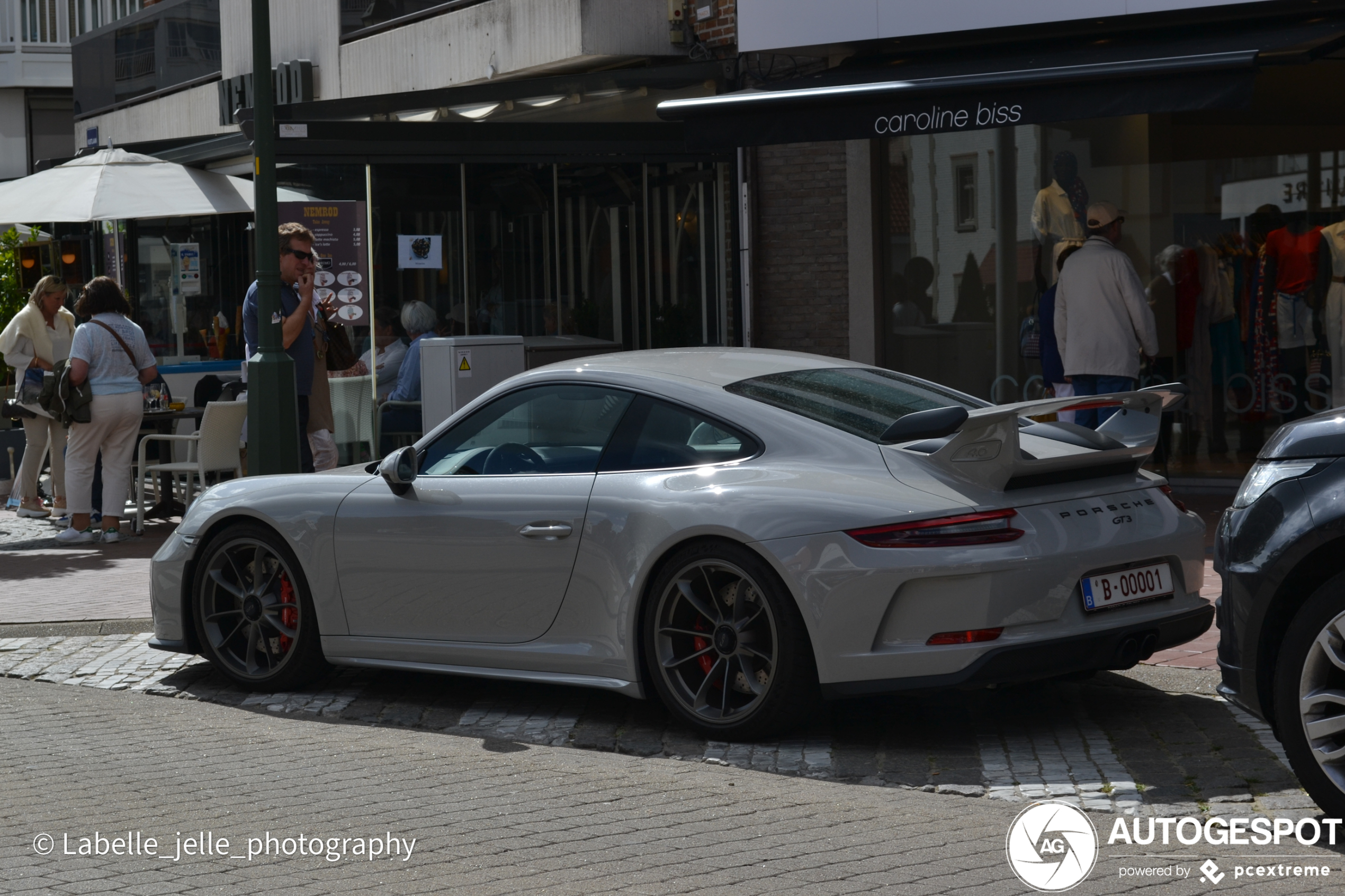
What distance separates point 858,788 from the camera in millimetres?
5219

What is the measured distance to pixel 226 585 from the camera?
7.11 m

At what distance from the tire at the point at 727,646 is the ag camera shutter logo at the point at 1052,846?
968mm

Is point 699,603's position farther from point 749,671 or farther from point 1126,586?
point 1126,586

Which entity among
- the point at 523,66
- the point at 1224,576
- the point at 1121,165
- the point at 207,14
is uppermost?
the point at 207,14

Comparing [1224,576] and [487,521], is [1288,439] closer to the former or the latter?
[1224,576]

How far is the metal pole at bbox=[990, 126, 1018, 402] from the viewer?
1359cm

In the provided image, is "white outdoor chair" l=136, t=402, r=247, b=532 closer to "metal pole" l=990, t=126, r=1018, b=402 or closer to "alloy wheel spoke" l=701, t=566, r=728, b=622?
"metal pole" l=990, t=126, r=1018, b=402

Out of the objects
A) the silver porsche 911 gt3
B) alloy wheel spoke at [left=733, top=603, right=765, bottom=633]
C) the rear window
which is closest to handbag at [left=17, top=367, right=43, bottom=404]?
the silver porsche 911 gt3

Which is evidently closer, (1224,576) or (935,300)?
(1224,576)

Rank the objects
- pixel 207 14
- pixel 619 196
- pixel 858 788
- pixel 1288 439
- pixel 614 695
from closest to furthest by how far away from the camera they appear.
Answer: pixel 1288 439 → pixel 858 788 → pixel 614 695 → pixel 619 196 → pixel 207 14

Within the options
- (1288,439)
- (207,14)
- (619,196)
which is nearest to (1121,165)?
(619,196)

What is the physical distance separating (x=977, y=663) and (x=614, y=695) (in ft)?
6.26

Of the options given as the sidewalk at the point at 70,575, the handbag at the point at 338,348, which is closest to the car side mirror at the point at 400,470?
the sidewalk at the point at 70,575

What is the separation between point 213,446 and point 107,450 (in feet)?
2.55
